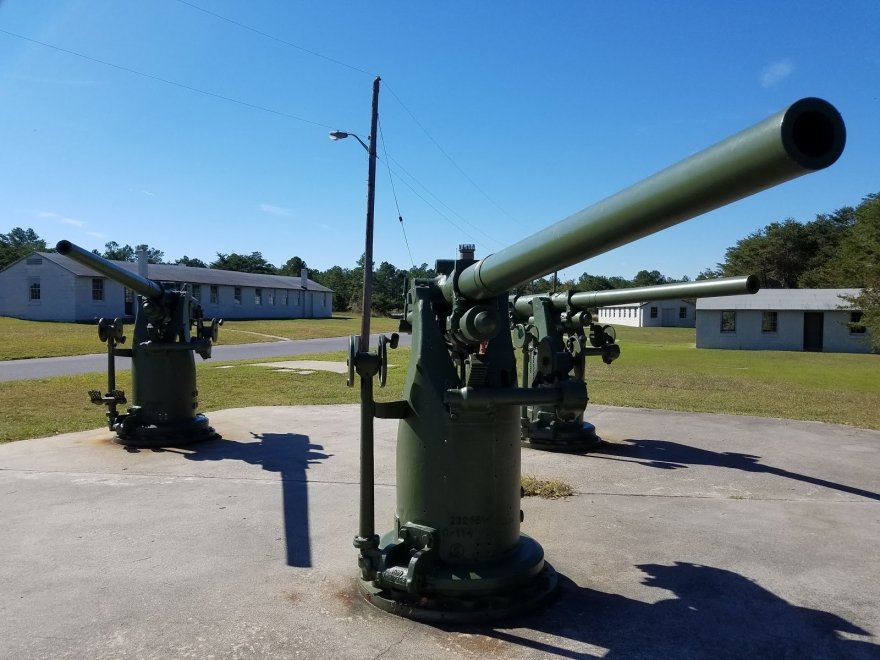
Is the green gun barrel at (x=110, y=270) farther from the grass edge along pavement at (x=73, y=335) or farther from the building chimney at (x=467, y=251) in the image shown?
the grass edge along pavement at (x=73, y=335)

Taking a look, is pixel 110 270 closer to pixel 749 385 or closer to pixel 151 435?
pixel 151 435

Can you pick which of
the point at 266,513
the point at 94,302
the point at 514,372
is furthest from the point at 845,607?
the point at 94,302

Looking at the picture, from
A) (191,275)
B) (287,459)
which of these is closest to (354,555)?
(287,459)

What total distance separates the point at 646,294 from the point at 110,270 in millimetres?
5996

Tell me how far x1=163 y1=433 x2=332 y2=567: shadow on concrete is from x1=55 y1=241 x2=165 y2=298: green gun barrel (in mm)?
1993

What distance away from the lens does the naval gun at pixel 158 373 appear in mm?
8172

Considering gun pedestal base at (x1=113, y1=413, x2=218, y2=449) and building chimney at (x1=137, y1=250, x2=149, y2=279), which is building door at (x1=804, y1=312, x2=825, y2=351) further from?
building chimney at (x1=137, y1=250, x2=149, y2=279)

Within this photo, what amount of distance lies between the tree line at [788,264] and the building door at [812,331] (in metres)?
2.40

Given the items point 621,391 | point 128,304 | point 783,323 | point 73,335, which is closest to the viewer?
point 621,391

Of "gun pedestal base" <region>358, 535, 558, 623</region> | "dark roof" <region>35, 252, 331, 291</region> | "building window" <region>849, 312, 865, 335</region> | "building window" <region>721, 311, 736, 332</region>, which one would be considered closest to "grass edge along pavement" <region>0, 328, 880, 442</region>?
"gun pedestal base" <region>358, 535, 558, 623</region>

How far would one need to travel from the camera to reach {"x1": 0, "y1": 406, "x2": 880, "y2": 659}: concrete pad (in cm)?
354

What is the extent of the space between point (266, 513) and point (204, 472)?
169cm

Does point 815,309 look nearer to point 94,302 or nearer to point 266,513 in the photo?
point 266,513

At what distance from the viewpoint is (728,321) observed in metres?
33.2
